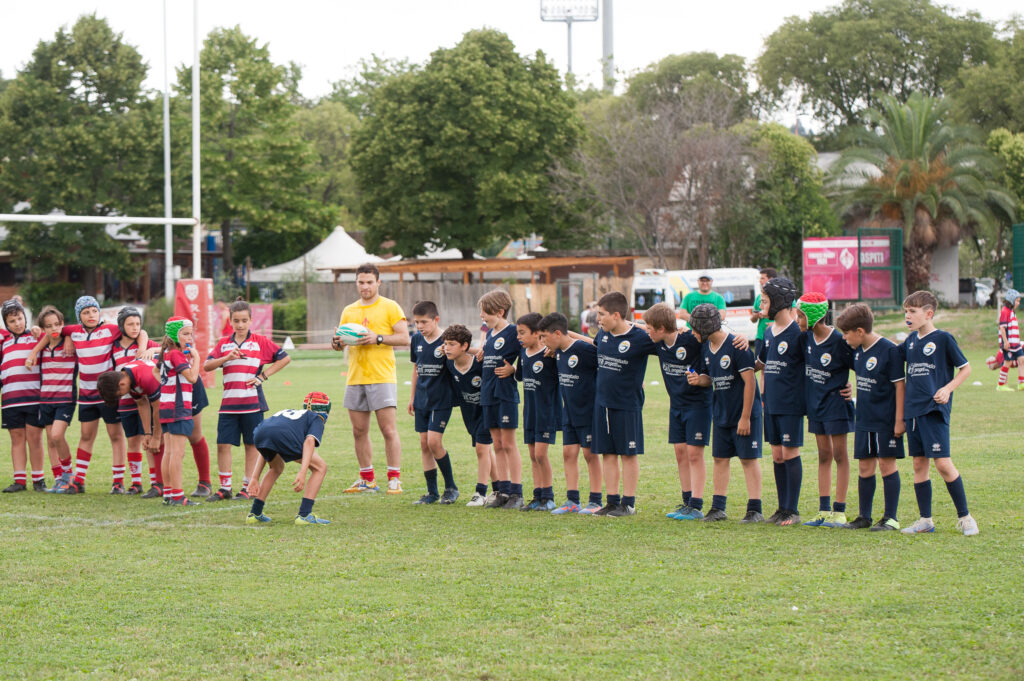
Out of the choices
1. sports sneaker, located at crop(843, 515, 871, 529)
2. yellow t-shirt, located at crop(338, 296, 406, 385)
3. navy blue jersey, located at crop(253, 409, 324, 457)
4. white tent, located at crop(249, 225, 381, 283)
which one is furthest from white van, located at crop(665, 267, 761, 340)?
navy blue jersey, located at crop(253, 409, 324, 457)

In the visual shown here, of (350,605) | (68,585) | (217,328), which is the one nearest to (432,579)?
(350,605)

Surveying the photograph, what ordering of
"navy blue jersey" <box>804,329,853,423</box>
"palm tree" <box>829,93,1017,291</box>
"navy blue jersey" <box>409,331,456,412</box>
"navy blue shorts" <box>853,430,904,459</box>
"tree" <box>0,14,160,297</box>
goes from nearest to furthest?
"navy blue shorts" <box>853,430,904,459</box> → "navy blue jersey" <box>804,329,853,423</box> → "navy blue jersey" <box>409,331,456,412</box> → "palm tree" <box>829,93,1017,291</box> → "tree" <box>0,14,160,297</box>

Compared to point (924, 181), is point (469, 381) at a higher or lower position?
lower

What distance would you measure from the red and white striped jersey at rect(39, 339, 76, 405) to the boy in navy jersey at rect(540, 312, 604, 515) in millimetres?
5269

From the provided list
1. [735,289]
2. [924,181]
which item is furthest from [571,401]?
[924,181]

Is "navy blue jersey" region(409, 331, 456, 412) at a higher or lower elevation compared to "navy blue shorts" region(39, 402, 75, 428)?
A: higher

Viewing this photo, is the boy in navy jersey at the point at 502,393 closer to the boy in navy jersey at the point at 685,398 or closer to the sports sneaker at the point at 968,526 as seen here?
the boy in navy jersey at the point at 685,398

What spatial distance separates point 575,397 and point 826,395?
212cm

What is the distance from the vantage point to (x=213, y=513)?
9797mm

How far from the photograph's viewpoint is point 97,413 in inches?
445

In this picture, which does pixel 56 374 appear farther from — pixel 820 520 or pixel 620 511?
pixel 820 520

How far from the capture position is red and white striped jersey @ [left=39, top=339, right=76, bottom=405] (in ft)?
37.8

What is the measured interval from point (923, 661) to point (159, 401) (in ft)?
25.4

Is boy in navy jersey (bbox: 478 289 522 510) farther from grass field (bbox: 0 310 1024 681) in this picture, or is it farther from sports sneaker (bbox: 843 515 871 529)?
sports sneaker (bbox: 843 515 871 529)
